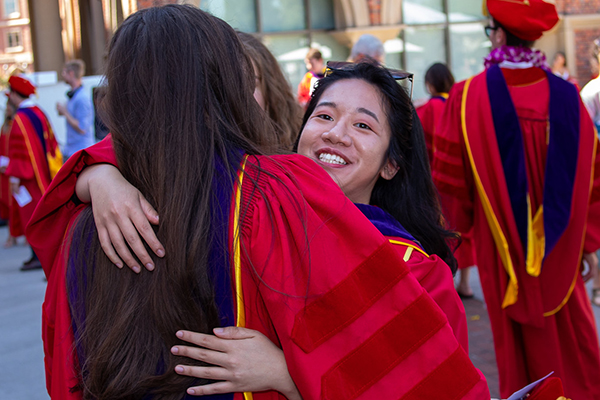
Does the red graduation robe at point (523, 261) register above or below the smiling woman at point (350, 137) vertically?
below

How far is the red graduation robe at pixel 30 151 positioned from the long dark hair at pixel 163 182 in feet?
19.7

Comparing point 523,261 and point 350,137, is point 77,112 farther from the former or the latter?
point 350,137

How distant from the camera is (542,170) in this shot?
3092mm

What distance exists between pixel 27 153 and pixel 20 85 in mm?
847

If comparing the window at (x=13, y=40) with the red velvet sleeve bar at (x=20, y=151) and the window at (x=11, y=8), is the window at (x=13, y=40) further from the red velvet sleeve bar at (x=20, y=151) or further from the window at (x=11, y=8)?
the red velvet sleeve bar at (x=20, y=151)

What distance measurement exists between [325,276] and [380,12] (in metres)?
11.4

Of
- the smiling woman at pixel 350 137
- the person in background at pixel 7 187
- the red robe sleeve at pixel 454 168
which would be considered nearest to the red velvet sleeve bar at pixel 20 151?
the person in background at pixel 7 187

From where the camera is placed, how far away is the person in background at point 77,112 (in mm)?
6918

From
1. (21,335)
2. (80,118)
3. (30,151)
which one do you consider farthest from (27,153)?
(21,335)

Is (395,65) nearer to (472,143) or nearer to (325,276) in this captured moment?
(472,143)

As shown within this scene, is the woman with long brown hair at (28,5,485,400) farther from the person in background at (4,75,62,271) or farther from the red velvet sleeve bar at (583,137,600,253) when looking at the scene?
the person in background at (4,75,62,271)

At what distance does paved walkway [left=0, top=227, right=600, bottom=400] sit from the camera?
12.3 ft

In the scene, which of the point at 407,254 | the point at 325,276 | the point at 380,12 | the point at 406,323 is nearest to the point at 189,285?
the point at 325,276

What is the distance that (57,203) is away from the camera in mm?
1390
